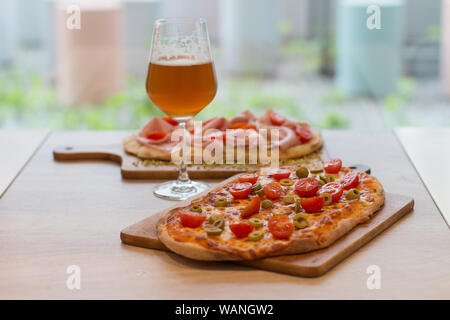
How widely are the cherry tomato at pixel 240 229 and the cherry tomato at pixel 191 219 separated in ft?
0.27

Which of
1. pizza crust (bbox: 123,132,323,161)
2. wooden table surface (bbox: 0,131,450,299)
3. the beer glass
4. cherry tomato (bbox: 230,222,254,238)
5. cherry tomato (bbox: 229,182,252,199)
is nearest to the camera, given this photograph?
wooden table surface (bbox: 0,131,450,299)

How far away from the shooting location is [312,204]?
1.34m

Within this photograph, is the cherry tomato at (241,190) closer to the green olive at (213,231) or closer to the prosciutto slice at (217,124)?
the green olive at (213,231)

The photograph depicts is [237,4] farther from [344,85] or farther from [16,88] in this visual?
[16,88]

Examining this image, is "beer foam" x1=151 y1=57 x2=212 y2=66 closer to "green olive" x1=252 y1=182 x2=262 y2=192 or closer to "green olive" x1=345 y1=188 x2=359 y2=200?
"green olive" x1=252 y1=182 x2=262 y2=192

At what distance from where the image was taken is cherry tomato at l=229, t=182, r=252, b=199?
1449 mm

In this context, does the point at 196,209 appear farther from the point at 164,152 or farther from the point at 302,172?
the point at 164,152

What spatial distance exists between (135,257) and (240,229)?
21 centimetres

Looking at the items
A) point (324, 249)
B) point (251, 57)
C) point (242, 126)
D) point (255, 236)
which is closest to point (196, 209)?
point (255, 236)

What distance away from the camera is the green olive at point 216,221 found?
4.20 ft

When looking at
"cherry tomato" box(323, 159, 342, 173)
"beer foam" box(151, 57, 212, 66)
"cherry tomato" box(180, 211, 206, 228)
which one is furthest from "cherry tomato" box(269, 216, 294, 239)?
"beer foam" box(151, 57, 212, 66)

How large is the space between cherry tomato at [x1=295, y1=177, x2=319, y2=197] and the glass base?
293 millimetres

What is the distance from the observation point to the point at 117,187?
1725 mm
